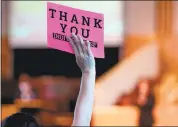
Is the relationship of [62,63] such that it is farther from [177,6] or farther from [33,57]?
[177,6]

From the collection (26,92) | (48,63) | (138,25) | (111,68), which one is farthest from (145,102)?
(26,92)

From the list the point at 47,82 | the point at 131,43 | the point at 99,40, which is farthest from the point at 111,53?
the point at 99,40

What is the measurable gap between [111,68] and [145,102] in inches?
12.1

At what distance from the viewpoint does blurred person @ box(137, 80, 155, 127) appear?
291cm

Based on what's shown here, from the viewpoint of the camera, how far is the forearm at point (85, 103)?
42.4 inches

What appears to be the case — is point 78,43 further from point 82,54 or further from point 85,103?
point 85,103

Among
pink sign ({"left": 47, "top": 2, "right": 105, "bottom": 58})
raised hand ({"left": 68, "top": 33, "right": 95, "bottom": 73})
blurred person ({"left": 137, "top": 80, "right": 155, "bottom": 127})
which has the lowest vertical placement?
blurred person ({"left": 137, "top": 80, "right": 155, "bottom": 127})

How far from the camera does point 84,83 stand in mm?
1119

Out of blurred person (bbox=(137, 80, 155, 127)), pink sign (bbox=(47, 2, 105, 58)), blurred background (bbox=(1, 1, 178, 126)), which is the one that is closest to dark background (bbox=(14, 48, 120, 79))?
blurred background (bbox=(1, 1, 178, 126))

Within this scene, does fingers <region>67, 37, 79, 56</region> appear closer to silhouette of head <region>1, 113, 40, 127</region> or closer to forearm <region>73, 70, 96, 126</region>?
forearm <region>73, 70, 96, 126</region>

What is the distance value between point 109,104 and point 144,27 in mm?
555

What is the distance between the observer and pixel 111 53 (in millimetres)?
2896

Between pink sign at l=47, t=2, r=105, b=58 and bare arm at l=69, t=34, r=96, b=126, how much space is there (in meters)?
0.04

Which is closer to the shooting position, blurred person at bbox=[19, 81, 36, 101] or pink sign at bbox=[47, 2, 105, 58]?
pink sign at bbox=[47, 2, 105, 58]
